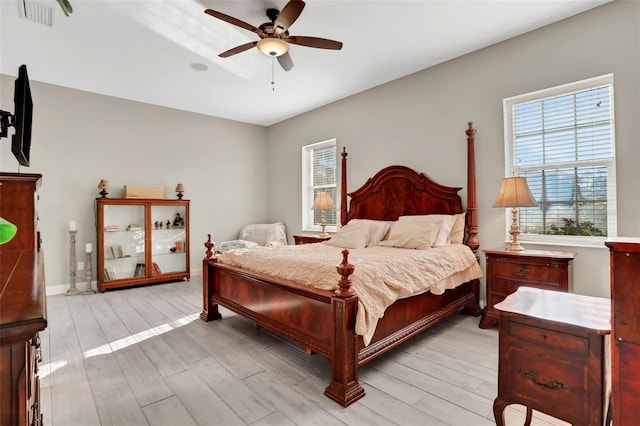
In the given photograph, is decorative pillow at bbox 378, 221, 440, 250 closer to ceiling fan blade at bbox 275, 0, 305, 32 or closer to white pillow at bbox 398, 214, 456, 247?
white pillow at bbox 398, 214, 456, 247

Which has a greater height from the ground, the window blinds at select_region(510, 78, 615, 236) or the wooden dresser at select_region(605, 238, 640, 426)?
the window blinds at select_region(510, 78, 615, 236)

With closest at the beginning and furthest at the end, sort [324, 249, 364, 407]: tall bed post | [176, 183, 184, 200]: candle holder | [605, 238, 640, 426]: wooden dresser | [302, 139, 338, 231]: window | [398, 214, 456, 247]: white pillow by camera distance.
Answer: [605, 238, 640, 426]: wooden dresser
[324, 249, 364, 407]: tall bed post
[398, 214, 456, 247]: white pillow
[176, 183, 184, 200]: candle holder
[302, 139, 338, 231]: window

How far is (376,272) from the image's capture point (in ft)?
7.38

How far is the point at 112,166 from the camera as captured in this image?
16.1 ft

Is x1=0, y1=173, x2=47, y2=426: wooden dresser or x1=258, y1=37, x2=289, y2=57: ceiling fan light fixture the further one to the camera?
x1=258, y1=37, x2=289, y2=57: ceiling fan light fixture

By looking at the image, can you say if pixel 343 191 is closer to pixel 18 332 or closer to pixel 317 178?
pixel 317 178

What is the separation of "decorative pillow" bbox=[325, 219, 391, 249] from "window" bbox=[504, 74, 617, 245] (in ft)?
4.80

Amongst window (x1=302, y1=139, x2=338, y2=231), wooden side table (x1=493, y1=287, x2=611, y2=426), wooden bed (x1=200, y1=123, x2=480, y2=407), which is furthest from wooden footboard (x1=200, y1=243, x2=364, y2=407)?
window (x1=302, y1=139, x2=338, y2=231)

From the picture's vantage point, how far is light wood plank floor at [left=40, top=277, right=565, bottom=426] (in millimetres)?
1784

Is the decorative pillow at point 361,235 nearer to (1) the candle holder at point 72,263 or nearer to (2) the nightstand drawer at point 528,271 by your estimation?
(2) the nightstand drawer at point 528,271

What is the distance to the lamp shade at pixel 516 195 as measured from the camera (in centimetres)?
286

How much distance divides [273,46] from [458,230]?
2.64 m

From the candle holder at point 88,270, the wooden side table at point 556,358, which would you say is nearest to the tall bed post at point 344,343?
the wooden side table at point 556,358

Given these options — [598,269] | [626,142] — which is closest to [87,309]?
[598,269]
